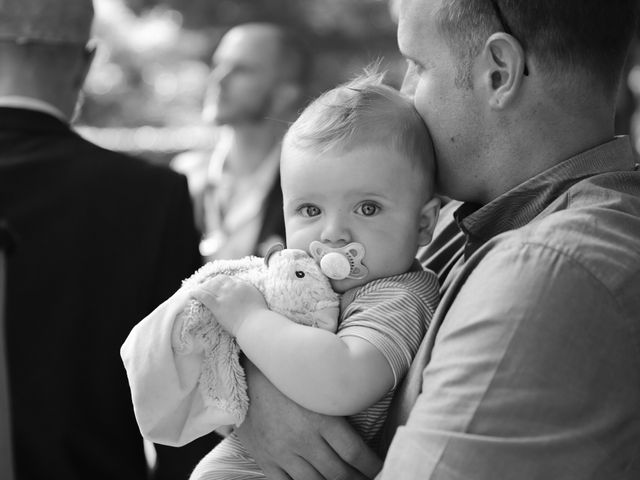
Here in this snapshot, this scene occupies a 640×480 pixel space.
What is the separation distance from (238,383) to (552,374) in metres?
0.62

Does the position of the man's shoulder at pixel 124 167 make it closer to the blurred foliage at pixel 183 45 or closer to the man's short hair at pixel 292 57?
the man's short hair at pixel 292 57

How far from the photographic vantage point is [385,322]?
5.48 ft

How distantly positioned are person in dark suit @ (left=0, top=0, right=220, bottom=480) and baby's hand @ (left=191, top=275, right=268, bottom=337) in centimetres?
104

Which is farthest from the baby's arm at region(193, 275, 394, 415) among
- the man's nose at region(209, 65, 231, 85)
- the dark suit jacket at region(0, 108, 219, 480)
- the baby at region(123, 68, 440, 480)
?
the man's nose at region(209, 65, 231, 85)

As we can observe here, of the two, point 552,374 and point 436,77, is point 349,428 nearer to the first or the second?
point 552,374

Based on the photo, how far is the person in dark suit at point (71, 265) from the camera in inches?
104

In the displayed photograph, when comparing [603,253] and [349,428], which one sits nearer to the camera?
[603,253]

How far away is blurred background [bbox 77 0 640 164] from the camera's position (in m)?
12.1

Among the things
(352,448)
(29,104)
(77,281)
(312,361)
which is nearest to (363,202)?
(312,361)

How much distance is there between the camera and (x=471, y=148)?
71.5 inches

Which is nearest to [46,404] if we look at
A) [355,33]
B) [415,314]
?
[415,314]

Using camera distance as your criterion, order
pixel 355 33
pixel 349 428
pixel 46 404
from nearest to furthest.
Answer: pixel 349 428, pixel 46 404, pixel 355 33

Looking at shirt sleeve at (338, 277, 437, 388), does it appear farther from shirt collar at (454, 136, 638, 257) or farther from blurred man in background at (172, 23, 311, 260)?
blurred man in background at (172, 23, 311, 260)

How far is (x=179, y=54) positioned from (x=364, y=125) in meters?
13.6
